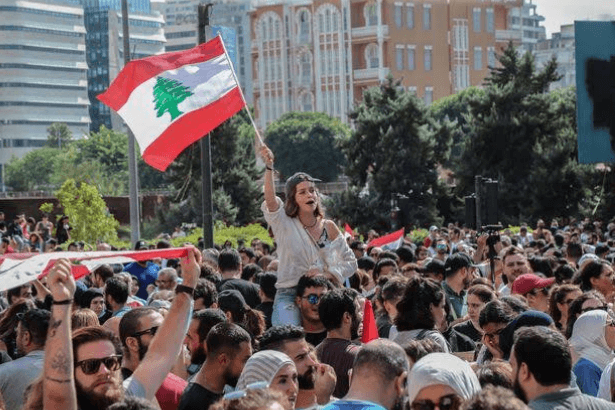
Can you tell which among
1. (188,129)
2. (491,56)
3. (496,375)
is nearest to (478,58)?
(491,56)

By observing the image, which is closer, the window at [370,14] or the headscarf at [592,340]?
the headscarf at [592,340]

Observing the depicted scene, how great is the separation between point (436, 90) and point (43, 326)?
134 meters

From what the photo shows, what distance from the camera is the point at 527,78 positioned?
184 feet

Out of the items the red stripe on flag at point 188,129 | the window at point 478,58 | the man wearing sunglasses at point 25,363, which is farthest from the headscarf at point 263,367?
the window at point 478,58

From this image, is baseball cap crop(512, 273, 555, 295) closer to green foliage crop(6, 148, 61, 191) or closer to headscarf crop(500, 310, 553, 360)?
headscarf crop(500, 310, 553, 360)

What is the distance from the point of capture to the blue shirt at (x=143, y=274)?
15.9 m

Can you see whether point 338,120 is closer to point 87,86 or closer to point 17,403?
point 87,86

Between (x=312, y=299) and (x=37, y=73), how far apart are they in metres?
173

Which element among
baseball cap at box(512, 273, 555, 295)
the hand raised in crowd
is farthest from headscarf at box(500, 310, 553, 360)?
baseball cap at box(512, 273, 555, 295)

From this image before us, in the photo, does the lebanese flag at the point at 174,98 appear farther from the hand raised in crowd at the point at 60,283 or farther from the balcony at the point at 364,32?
the balcony at the point at 364,32

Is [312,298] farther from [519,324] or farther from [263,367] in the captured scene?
[263,367]

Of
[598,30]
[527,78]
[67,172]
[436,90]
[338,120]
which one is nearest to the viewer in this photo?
[598,30]

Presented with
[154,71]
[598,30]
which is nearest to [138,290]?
[154,71]

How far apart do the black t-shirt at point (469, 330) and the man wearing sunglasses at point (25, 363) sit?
11.0 feet
